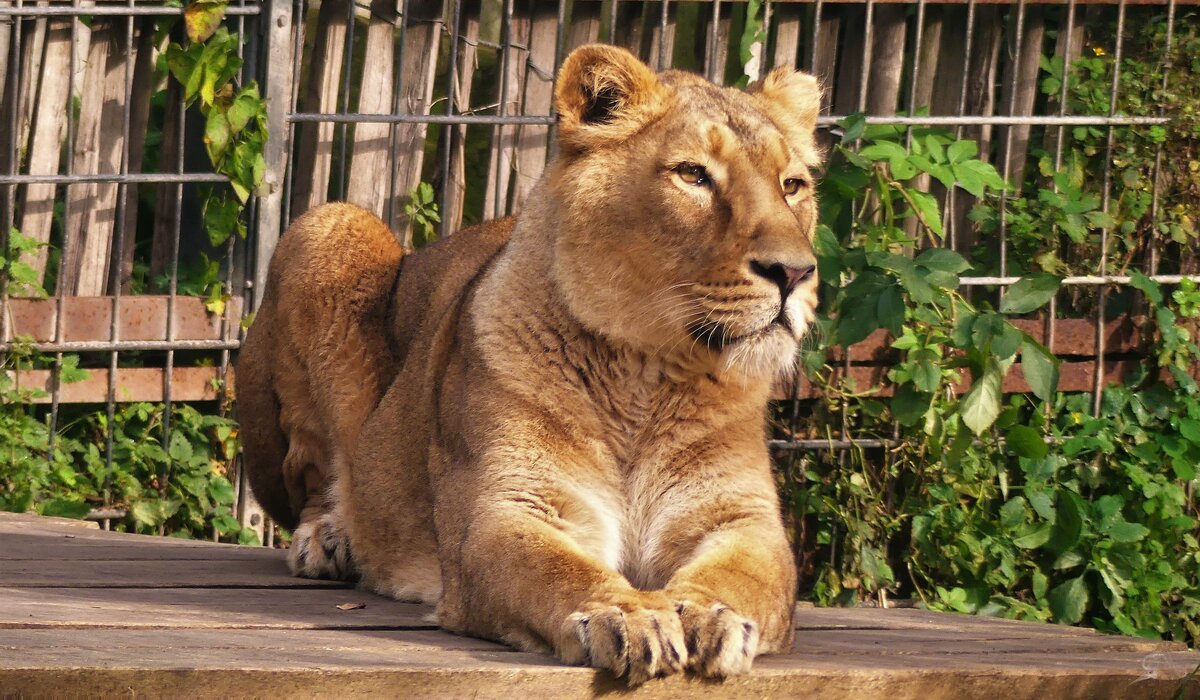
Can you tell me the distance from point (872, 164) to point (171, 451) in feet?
10.1

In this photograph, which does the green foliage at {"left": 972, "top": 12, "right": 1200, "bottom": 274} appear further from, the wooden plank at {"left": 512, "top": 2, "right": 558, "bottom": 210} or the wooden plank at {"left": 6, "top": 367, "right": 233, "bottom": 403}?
the wooden plank at {"left": 6, "top": 367, "right": 233, "bottom": 403}

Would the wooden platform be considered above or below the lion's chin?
below

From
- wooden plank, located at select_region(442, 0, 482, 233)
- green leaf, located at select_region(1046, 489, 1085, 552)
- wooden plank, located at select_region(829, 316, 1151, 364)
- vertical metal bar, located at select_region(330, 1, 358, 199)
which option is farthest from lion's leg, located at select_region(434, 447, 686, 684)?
wooden plank, located at select_region(829, 316, 1151, 364)

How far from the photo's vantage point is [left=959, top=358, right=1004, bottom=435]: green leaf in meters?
6.05

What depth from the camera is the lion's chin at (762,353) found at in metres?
3.42

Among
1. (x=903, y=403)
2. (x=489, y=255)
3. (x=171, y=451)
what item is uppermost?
(x=489, y=255)

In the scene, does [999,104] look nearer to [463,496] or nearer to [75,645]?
[463,496]

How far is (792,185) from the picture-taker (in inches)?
152

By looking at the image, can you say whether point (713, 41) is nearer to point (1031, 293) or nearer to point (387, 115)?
point (387, 115)

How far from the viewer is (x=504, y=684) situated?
9.29ft

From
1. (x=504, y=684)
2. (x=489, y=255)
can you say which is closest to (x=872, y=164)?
(x=489, y=255)

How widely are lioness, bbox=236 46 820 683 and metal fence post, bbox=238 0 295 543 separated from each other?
8.39ft

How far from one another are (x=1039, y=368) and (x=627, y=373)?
2.71 meters

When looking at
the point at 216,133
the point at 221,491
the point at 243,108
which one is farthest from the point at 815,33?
the point at 221,491
